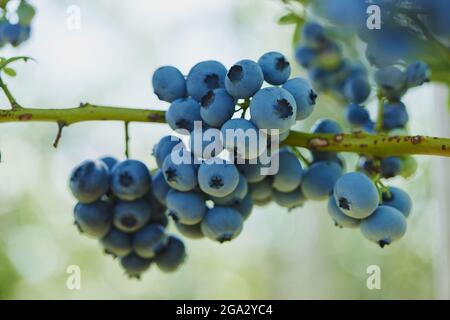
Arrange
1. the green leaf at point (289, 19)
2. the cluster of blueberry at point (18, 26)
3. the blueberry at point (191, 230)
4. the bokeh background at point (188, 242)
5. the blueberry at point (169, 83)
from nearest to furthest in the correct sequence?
the blueberry at point (169, 83)
the blueberry at point (191, 230)
the cluster of blueberry at point (18, 26)
the green leaf at point (289, 19)
the bokeh background at point (188, 242)

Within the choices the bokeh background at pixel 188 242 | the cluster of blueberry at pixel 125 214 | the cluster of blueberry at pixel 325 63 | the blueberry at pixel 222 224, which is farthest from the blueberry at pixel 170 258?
the bokeh background at pixel 188 242

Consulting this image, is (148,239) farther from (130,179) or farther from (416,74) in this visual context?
(416,74)

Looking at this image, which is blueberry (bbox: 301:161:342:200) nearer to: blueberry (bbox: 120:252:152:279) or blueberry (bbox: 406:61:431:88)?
blueberry (bbox: 406:61:431:88)

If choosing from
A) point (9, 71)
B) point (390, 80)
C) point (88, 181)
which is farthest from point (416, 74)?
point (9, 71)

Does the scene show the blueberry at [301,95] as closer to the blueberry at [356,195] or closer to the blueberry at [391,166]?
the blueberry at [356,195]

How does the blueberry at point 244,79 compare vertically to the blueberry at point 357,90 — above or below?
below

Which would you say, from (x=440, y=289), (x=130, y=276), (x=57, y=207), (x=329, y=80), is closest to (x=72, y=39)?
(x=329, y=80)
